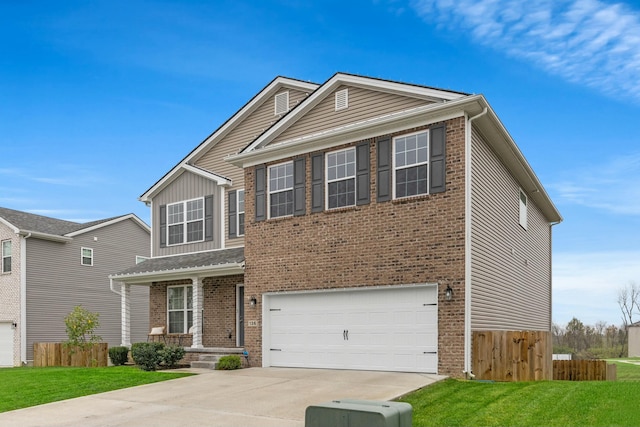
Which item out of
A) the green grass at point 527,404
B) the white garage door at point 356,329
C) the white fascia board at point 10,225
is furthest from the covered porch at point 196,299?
the green grass at point 527,404

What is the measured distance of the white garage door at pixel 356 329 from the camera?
1430cm

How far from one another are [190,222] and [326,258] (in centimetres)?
830

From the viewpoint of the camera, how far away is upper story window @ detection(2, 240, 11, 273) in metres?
28.0

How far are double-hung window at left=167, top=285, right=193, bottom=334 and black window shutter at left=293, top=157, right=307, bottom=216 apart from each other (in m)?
7.02

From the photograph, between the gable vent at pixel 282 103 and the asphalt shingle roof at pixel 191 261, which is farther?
the gable vent at pixel 282 103

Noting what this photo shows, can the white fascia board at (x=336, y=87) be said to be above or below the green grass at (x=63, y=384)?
above

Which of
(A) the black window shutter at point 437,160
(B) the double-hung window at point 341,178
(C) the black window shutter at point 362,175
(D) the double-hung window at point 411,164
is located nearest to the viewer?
(A) the black window shutter at point 437,160

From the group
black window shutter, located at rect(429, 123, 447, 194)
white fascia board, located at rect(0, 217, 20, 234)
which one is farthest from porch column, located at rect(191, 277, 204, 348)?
white fascia board, located at rect(0, 217, 20, 234)

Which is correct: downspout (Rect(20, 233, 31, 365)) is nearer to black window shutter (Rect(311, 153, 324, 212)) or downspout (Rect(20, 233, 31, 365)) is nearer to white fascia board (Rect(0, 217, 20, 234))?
white fascia board (Rect(0, 217, 20, 234))

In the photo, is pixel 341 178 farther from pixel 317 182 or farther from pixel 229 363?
pixel 229 363

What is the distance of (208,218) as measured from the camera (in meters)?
21.9

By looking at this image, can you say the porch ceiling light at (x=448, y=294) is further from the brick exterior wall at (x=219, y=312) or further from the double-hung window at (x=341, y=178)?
the brick exterior wall at (x=219, y=312)

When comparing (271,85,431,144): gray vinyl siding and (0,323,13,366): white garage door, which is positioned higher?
(271,85,431,144): gray vinyl siding

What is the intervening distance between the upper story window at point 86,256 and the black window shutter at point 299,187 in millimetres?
17765
